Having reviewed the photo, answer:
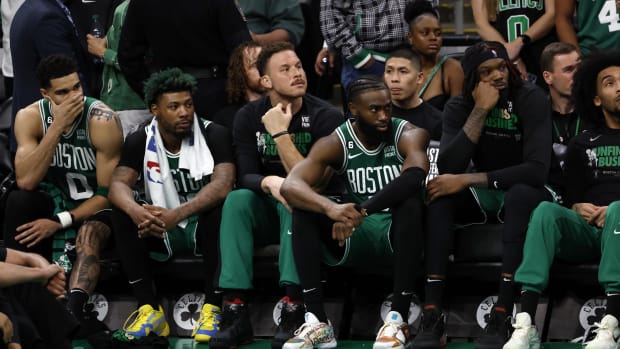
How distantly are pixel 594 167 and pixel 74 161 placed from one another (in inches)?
127

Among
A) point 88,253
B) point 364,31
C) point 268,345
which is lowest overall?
point 268,345

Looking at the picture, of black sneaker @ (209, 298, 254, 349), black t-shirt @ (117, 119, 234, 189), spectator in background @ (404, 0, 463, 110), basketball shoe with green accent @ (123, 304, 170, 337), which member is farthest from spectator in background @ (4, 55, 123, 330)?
spectator in background @ (404, 0, 463, 110)

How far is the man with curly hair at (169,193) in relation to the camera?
26.4 ft

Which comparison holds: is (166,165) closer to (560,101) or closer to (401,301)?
(401,301)

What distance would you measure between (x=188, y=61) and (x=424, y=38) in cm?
156

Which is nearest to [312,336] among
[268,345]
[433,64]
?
[268,345]

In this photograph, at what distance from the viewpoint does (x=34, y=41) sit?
9109mm

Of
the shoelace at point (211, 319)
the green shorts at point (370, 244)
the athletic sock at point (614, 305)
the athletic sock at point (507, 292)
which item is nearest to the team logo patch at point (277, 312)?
the shoelace at point (211, 319)

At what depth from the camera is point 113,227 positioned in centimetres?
827

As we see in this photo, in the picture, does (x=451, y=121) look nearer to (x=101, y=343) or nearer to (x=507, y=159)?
(x=507, y=159)

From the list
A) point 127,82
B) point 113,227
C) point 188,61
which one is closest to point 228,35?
point 188,61

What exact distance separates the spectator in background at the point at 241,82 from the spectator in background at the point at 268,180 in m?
0.20

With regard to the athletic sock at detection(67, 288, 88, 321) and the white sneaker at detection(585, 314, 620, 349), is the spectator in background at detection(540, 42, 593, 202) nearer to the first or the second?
the white sneaker at detection(585, 314, 620, 349)

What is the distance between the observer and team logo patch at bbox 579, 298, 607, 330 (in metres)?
7.63
